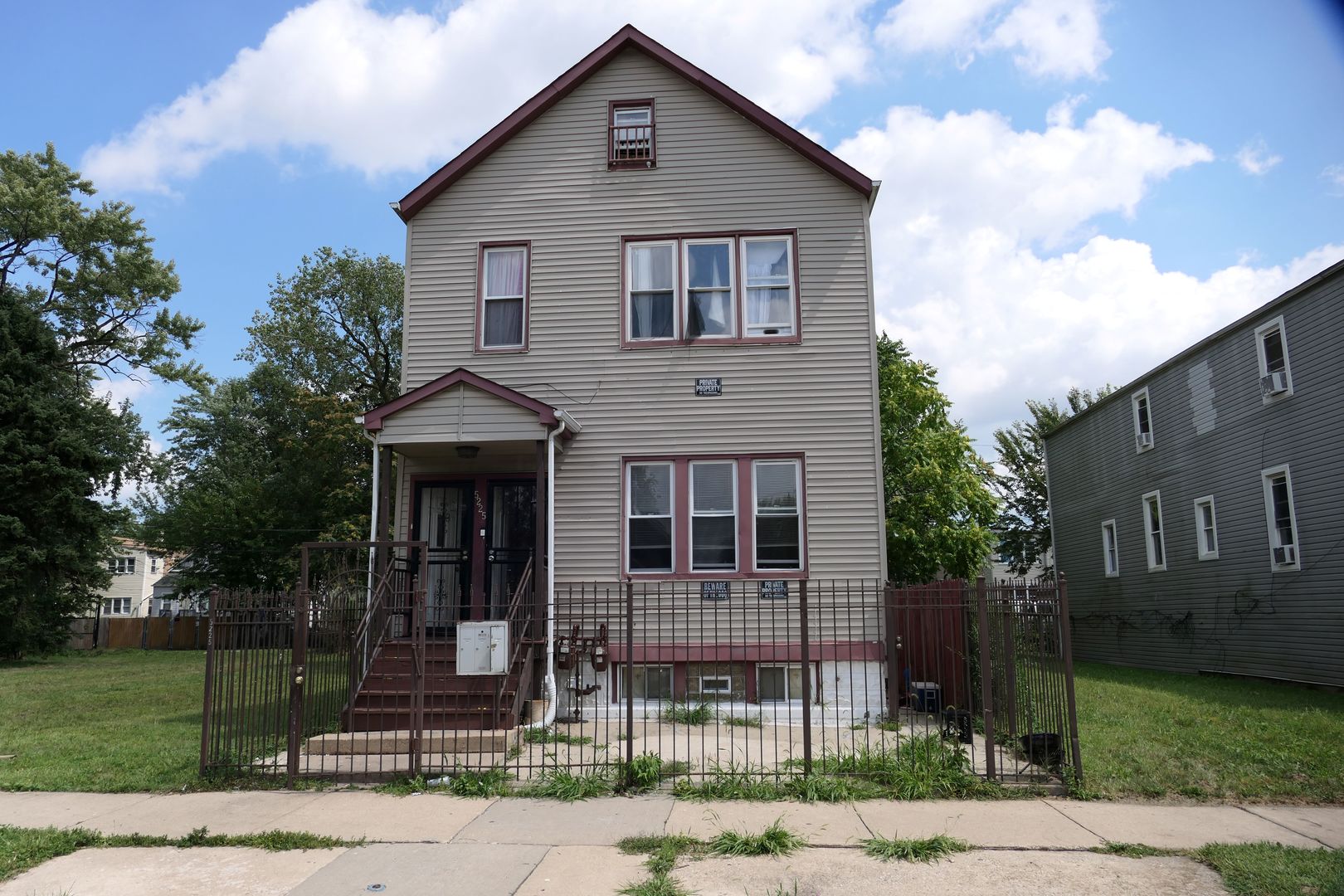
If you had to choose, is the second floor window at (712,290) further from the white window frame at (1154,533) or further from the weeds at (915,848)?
the white window frame at (1154,533)

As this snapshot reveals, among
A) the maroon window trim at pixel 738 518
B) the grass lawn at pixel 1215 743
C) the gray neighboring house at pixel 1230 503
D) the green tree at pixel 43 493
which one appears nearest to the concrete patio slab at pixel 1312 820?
the grass lawn at pixel 1215 743

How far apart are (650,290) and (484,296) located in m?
2.57

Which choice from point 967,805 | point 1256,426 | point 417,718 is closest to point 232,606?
point 417,718

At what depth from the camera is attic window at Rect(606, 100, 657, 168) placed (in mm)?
14680

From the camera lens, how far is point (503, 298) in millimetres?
14586

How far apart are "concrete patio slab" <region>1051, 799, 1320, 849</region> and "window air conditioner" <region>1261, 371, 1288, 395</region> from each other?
41.6 feet

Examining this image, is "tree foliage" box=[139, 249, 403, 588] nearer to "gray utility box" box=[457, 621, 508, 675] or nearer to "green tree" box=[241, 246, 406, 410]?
"green tree" box=[241, 246, 406, 410]

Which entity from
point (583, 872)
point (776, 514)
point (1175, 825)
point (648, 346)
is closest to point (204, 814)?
point (583, 872)

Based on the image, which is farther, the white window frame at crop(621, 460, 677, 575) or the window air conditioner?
A: the window air conditioner

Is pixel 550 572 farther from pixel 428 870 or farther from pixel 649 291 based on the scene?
pixel 428 870

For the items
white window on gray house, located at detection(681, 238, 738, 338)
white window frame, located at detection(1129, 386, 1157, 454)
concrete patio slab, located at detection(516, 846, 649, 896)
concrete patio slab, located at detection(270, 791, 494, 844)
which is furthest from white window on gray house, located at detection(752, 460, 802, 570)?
white window frame, located at detection(1129, 386, 1157, 454)

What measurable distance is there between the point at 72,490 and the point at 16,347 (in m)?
4.03

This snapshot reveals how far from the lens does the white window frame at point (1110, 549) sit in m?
25.7

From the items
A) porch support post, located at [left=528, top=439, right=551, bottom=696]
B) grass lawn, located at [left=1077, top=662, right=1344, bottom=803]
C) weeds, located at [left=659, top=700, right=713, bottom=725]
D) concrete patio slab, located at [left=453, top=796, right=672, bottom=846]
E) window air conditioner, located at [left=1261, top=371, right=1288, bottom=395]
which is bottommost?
concrete patio slab, located at [left=453, top=796, right=672, bottom=846]
